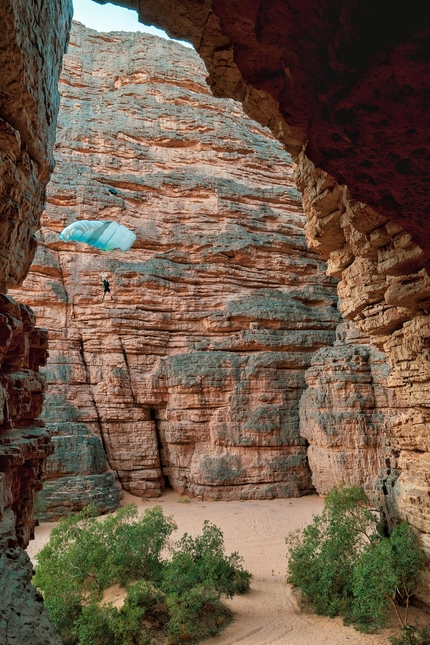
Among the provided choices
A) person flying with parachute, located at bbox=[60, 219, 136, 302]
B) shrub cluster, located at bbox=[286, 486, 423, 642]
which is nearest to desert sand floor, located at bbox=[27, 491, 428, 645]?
shrub cluster, located at bbox=[286, 486, 423, 642]

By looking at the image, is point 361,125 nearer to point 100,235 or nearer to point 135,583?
point 135,583

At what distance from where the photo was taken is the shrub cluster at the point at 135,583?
8859mm

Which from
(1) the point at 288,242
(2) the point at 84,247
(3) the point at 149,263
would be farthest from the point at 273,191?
(2) the point at 84,247

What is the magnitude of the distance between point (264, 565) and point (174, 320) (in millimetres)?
12752

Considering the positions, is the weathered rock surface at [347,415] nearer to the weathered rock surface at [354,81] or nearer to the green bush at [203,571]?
the green bush at [203,571]

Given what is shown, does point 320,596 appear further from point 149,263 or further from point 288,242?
point 288,242

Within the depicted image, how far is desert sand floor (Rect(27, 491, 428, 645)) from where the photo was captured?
9.19 m

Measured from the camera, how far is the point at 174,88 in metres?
33.5

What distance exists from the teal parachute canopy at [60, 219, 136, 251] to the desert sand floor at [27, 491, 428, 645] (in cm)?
1244

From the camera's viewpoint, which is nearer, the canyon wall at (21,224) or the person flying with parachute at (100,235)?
the canyon wall at (21,224)

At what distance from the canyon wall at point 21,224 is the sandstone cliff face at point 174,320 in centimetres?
1322

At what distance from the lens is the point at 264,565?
44.1 feet

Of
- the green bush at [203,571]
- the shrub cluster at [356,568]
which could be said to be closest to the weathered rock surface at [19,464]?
the green bush at [203,571]

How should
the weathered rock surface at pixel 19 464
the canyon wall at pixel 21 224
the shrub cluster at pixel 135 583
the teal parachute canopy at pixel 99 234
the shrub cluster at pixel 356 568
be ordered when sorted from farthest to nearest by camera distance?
the teal parachute canopy at pixel 99 234
the shrub cluster at pixel 135 583
the shrub cluster at pixel 356 568
the canyon wall at pixel 21 224
the weathered rock surface at pixel 19 464
